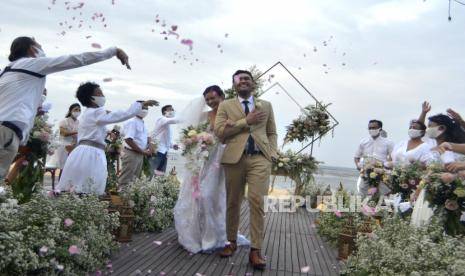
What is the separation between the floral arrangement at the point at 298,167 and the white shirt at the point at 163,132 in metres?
2.43

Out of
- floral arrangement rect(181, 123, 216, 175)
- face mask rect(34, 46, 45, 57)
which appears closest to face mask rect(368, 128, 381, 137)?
floral arrangement rect(181, 123, 216, 175)

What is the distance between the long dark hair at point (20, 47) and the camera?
4.03 m

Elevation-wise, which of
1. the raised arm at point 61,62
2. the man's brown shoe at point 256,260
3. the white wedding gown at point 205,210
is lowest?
the man's brown shoe at point 256,260

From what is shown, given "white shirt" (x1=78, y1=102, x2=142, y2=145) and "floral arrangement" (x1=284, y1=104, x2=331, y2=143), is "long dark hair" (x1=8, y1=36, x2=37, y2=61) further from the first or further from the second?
"floral arrangement" (x1=284, y1=104, x2=331, y2=143)

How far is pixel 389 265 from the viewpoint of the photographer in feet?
11.4

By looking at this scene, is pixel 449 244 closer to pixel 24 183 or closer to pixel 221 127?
pixel 221 127

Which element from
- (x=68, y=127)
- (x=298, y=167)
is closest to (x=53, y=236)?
(x=68, y=127)

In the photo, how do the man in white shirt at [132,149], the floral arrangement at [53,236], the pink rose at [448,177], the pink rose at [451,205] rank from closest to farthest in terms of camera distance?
the floral arrangement at [53,236] < the pink rose at [448,177] < the pink rose at [451,205] < the man in white shirt at [132,149]

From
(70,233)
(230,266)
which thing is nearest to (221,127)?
(230,266)

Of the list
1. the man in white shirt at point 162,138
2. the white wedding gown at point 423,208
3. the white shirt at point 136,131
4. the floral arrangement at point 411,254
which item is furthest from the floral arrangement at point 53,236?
the man in white shirt at point 162,138

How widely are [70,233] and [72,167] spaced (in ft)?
5.03

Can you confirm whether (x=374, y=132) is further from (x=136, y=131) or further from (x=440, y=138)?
(x=136, y=131)

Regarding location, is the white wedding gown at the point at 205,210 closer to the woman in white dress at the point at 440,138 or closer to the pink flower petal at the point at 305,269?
the pink flower petal at the point at 305,269

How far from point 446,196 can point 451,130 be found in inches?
58.0
